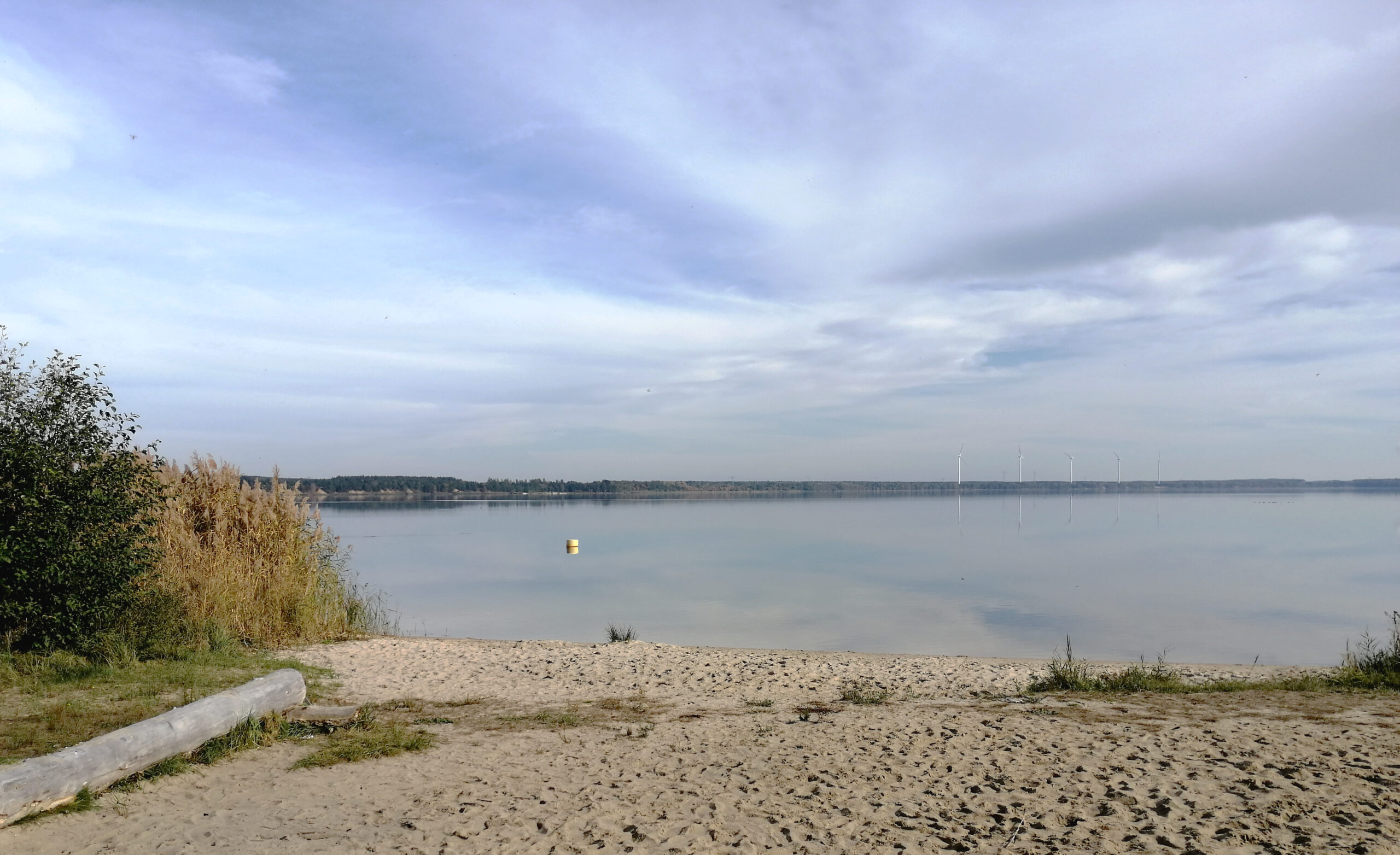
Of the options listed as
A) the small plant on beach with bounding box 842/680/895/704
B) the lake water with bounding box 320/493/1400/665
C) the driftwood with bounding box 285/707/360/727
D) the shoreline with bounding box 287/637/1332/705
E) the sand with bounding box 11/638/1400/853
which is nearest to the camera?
the sand with bounding box 11/638/1400/853

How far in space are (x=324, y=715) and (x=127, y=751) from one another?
190 cm

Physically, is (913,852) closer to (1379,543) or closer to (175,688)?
(175,688)

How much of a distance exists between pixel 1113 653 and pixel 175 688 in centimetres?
1342

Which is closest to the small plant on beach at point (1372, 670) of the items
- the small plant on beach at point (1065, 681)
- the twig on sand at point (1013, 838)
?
the small plant on beach at point (1065, 681)

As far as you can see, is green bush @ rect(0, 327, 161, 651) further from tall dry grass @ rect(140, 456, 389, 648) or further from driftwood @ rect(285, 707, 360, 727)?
driftwood @ rect(285, 707, 360, 727)

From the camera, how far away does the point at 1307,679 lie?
8.55m

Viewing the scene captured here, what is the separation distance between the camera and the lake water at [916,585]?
51.9ft

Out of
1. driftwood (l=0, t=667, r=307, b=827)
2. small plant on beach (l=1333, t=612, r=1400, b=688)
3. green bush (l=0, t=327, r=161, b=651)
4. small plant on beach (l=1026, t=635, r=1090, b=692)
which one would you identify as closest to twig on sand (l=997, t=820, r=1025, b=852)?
small plant on beach (l=1026, t=635, r=1090, b=692)

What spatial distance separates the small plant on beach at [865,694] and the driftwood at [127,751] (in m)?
5.01

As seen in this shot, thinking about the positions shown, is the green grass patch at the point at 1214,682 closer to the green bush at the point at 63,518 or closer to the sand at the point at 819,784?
the sand at the point at 819,784

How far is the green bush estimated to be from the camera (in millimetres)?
8125

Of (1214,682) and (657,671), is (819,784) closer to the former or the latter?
(657,671)

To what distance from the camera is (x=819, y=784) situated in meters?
5.21

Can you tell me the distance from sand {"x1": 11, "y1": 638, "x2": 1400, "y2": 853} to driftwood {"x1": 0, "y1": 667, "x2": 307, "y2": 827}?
0.15 m
